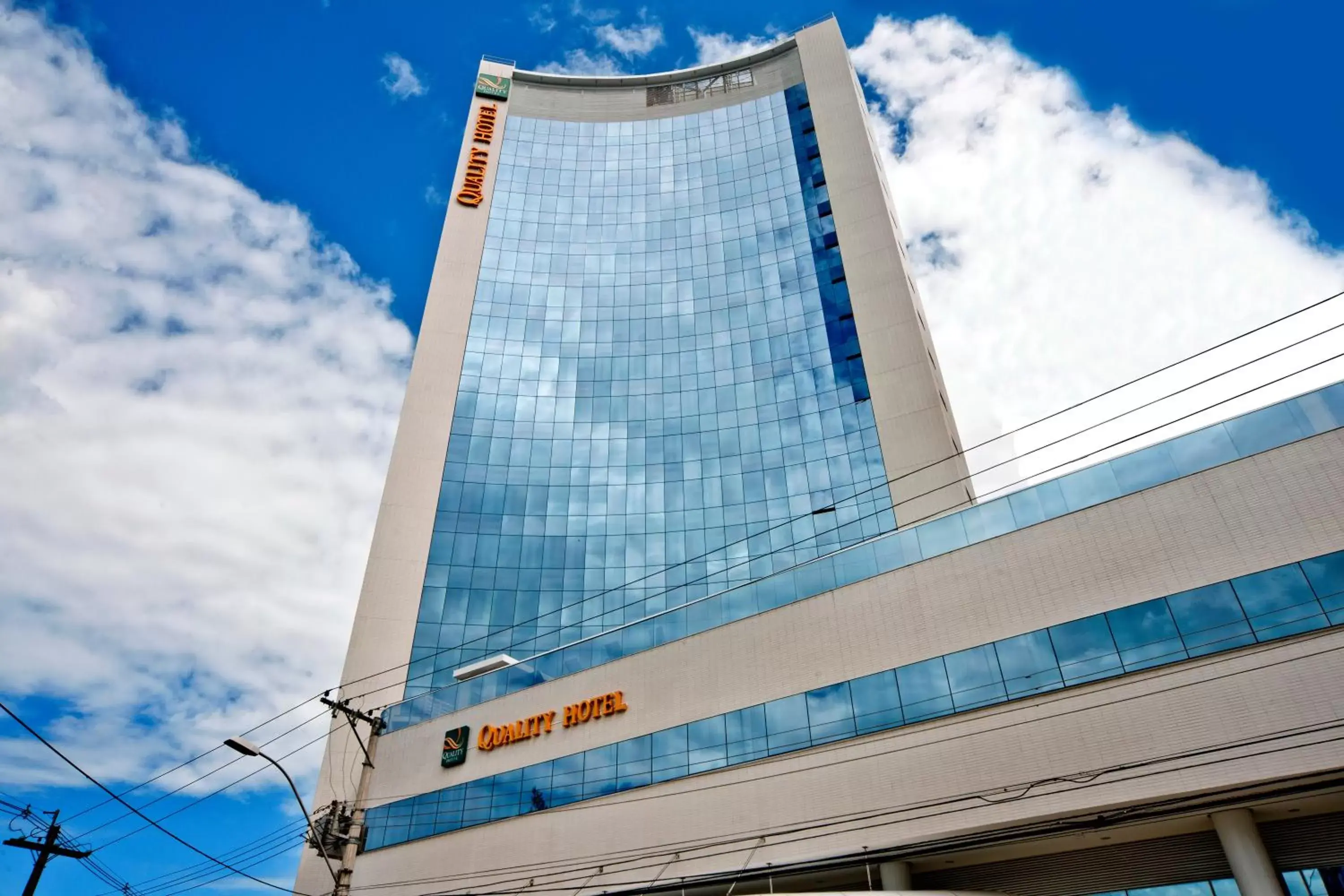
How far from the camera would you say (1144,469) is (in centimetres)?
2533

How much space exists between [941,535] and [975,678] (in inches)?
208

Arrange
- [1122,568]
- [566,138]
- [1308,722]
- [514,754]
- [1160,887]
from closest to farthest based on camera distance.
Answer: [1308,722] → [1160,887] → [1122,568] → [514,754] → [566,138]

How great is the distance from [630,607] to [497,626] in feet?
28.4

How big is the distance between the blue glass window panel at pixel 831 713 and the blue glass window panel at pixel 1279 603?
12.3 metres

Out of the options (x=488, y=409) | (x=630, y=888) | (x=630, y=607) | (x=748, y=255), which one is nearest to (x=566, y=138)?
(x=748, y=255)

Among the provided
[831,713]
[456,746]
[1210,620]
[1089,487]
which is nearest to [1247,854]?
[1210,620]

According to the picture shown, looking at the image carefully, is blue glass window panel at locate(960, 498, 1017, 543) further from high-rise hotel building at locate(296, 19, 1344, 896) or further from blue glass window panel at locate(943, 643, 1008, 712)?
blue glass window panel at locate(943, 643, 1008, 712)

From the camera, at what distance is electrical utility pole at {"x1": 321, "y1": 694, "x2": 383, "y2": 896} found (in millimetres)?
23984

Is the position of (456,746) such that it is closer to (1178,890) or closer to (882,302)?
(1178,890)

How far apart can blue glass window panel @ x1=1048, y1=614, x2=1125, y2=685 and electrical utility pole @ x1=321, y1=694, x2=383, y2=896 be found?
72.4 feet

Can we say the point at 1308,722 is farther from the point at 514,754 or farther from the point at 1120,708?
the point at 514,754

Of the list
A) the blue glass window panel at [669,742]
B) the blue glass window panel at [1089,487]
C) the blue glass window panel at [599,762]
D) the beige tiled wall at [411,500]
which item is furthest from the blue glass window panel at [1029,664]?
the beige tiled wall at [411,500]

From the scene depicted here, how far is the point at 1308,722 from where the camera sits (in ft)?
65.5

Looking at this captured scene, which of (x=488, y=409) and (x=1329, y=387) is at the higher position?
(x=488, y=409)
